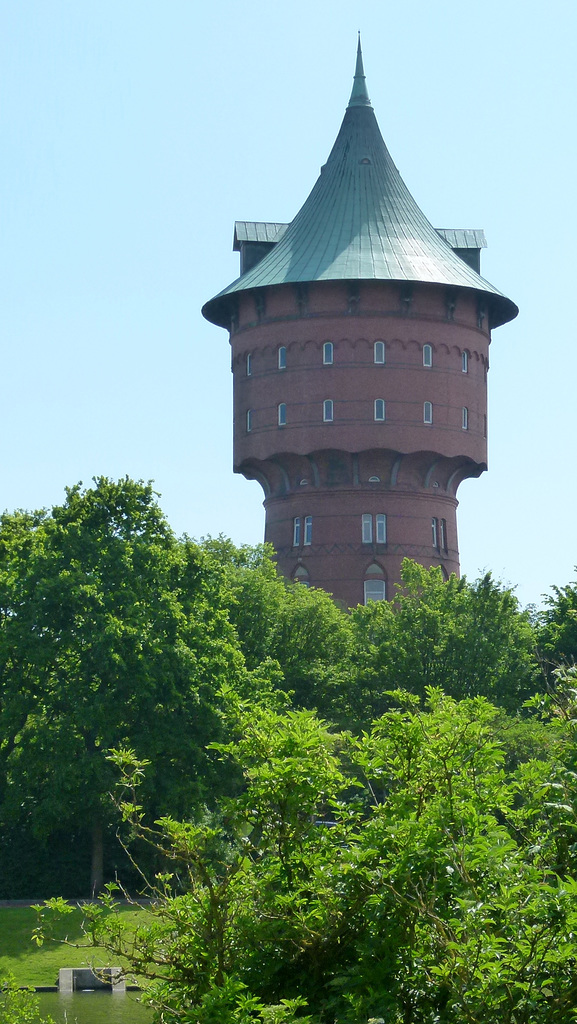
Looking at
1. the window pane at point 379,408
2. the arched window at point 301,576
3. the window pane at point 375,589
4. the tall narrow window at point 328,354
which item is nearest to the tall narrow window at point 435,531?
the window pane at point 375,589

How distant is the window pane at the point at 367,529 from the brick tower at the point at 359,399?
0.15 ft

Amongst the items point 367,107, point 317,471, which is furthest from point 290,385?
point 367,107

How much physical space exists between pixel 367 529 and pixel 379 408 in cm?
419

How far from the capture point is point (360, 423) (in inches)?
2098

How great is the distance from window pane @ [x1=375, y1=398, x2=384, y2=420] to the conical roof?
426 cm

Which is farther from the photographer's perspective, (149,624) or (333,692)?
(333,692)

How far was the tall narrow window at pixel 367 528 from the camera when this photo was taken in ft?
179

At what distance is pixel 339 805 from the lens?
10.2 m

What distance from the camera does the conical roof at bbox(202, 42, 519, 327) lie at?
55.0 meters

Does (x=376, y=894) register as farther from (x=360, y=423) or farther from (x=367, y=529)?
(x=367, y=529)

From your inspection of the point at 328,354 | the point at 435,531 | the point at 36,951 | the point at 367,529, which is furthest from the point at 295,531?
the point at 36,951

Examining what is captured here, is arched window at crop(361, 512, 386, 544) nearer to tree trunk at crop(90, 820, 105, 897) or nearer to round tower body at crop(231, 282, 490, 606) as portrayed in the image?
round tower body at crop(231, 282, 490, 606)

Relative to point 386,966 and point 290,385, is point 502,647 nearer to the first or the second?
point 290,385

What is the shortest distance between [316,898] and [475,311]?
48.1m
